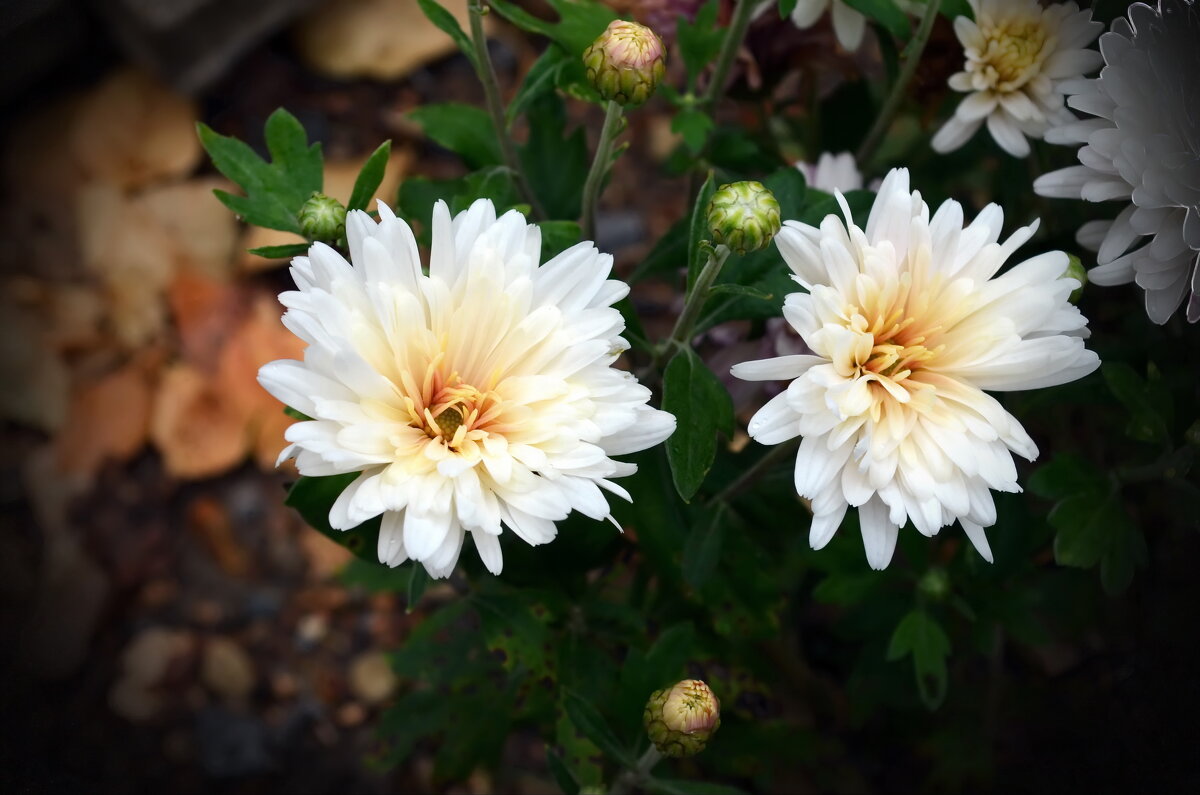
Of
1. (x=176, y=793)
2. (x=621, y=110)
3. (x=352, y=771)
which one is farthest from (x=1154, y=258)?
(x=176, y=793)

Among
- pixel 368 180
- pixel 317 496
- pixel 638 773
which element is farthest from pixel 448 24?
pixel 638 773

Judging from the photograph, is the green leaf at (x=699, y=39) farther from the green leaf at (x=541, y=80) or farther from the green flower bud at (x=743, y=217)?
the green flower bud at (x=743, y=217)

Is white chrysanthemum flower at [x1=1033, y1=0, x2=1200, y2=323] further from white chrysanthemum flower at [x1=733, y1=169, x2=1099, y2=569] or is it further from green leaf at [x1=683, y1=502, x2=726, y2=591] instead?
green leaf at [x1=683, y1=502, x2=726, y2=591]

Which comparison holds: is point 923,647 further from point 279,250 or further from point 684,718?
point 279,250

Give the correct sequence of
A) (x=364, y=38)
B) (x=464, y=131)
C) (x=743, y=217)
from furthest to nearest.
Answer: (x=364, y=38) → (x=464, y=131) → (x=743, y=217)

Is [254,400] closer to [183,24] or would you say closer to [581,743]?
[183,24]

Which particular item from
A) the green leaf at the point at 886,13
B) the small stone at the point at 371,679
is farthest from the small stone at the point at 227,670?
the green leaf at the point at 886,13
